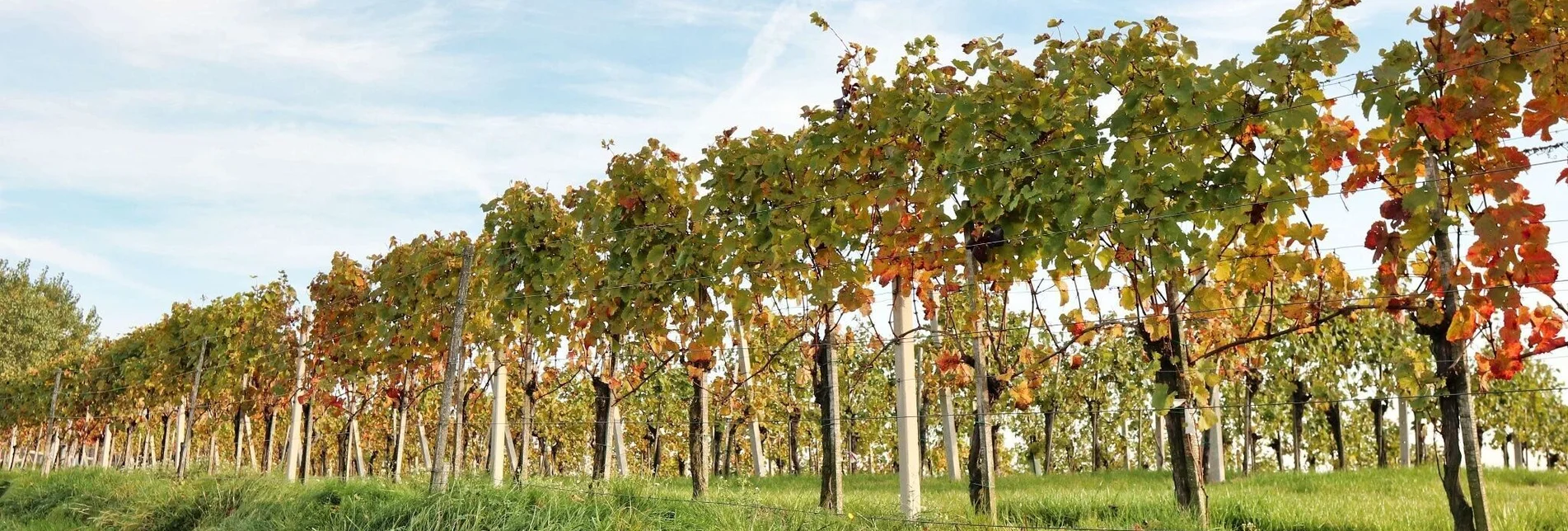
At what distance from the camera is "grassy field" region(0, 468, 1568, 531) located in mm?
6113

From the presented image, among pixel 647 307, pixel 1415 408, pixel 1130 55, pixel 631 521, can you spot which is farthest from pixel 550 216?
pixel 1415 408

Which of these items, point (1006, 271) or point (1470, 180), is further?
point (1006, 271)

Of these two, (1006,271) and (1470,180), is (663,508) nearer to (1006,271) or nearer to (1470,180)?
(1006,271)

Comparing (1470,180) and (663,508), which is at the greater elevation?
(1470,180)

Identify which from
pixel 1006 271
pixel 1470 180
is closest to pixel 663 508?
pixel 1006 271

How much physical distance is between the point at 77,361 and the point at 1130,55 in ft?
92.2

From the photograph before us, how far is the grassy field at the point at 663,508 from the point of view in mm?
6113

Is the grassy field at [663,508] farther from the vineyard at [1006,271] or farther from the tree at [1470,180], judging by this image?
the tree at [1470,180]

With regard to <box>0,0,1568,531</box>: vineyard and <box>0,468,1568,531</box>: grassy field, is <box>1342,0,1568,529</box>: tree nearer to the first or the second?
<box>0,0,1568,531</box>: vineyard

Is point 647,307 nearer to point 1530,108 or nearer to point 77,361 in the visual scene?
point 1530,108

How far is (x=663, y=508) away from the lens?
644cm

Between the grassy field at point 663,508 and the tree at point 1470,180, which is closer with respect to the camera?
the tree at point 1470,180

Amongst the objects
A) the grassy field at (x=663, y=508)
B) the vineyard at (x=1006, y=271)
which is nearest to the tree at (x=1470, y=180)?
the vineyard at (x=1006, y=271)

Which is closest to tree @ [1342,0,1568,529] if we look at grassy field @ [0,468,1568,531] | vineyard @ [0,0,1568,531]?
vineyard @ [0,0,1568,531]
